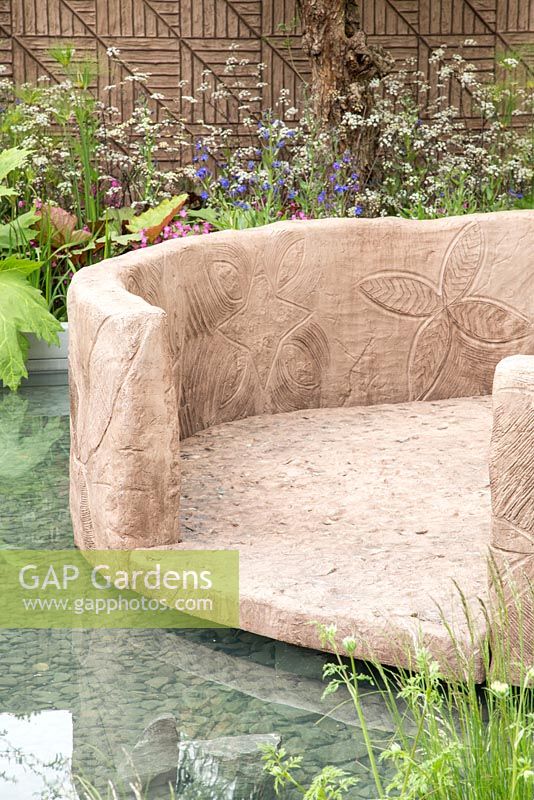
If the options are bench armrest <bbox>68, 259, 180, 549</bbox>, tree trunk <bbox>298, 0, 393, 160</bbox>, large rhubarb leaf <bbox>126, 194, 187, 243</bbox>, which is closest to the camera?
bench armrest <bbox>68, 259, 180, 549</bbox>

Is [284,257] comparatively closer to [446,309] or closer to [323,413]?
[323,413]

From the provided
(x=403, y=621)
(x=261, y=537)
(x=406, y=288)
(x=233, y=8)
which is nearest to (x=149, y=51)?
(x=233, y=8)

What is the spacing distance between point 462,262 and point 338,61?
10.8 ft

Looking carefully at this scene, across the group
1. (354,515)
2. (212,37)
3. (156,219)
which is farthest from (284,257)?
(212,37)

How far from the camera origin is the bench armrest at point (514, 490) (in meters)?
2.08

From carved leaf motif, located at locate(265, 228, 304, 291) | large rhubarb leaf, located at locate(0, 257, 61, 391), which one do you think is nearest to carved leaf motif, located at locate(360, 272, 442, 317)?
carved leaf motif, located at locate(265, 228, 304, 291)

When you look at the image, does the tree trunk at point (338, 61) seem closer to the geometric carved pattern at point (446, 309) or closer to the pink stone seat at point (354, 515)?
the geometric carved pattern at point (446, 309)

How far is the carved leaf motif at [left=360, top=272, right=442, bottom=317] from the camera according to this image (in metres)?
4.41

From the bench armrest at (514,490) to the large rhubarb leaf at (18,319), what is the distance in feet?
10.1

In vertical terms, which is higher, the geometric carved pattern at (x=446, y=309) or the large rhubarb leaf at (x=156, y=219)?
the large rhubarb leaf at (x=156, y=219)

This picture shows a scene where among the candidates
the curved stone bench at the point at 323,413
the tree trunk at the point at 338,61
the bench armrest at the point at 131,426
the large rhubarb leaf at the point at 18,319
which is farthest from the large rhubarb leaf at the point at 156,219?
the bench armrest at the point at 131,426

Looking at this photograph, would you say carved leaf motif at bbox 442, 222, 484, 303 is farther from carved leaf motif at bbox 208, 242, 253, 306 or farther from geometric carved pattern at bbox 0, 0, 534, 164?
geometric carved pattern at bbox 0, 0, 534, 164

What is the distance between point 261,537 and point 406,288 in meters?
1.80

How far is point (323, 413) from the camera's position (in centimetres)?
437
